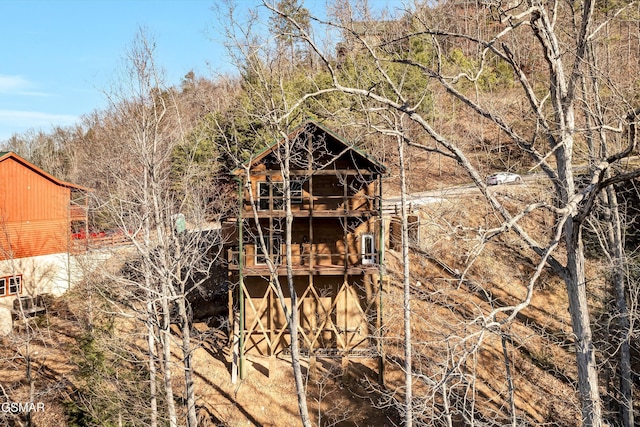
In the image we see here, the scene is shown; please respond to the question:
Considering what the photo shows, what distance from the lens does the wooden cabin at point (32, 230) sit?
62.8 feet

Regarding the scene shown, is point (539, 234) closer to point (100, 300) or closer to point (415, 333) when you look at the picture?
point (415, 333)

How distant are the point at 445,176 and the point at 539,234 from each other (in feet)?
33.8

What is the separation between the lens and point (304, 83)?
20594 mm

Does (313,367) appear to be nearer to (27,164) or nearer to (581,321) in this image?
(581,321)

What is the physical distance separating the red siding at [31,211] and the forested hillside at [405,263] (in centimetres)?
280

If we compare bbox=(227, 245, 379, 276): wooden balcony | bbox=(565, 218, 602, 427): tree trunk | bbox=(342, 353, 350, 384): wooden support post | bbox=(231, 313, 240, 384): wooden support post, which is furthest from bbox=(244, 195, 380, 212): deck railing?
bbox=(565, 218, 602, 427): tree trunk

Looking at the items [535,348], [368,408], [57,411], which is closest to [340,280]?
[368,408]

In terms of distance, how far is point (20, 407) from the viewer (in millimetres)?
13172

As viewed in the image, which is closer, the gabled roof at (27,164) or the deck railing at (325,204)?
the deck railing at (325,204)

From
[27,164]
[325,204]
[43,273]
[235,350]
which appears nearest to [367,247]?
[325,204]

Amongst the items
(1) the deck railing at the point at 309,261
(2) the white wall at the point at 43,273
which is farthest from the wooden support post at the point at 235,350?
(2) the white wall at the point at 43,273

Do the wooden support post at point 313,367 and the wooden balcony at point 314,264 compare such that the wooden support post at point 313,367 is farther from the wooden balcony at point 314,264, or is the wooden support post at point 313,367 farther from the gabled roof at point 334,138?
the gabled roof at point 334,138

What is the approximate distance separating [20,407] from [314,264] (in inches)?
398

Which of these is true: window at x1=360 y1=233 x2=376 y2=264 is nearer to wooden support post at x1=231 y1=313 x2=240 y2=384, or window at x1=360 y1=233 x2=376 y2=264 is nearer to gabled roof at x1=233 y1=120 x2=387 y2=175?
gabled roof at x1=233 y1=120 x2=387 y2=175
